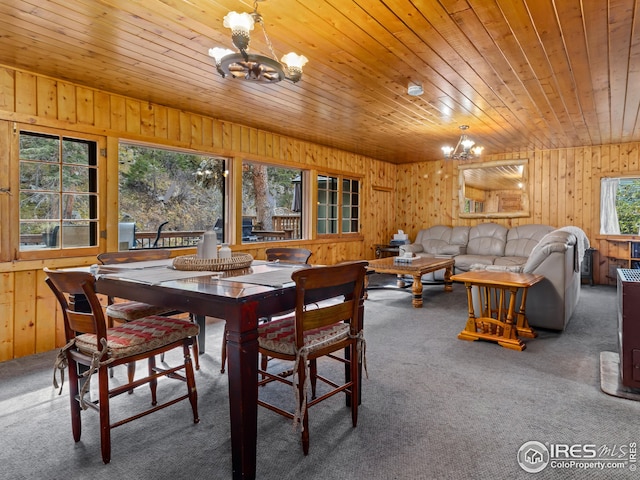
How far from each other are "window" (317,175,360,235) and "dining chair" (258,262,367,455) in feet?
14.8

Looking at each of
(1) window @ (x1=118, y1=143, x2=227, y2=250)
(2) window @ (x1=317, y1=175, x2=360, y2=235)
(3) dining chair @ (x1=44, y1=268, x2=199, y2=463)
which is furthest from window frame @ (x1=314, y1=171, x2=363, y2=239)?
(3) dining chair @ (x1=44, y1=268, x2=199, y2=463)

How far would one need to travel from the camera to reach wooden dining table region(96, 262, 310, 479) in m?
1.54

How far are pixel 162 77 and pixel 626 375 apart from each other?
13.4ft

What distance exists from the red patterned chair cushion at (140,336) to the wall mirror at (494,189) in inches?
264

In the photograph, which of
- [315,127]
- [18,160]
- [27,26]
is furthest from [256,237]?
[27,26]

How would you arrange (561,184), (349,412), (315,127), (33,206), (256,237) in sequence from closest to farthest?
(349,412) → (33,206) → (315,127) → (561,184) → (256,237)

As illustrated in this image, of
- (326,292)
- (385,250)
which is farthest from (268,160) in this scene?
(326,292)

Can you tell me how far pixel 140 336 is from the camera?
6.35ft

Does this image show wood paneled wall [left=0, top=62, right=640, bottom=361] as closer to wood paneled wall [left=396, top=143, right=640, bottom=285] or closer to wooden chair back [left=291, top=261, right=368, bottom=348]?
wood paneled wall [left=396, top=143, right=640, bottom=285]

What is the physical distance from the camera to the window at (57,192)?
3.26 meters

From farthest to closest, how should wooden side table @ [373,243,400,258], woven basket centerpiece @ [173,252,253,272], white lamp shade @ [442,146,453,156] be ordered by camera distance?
wooden side table @ [373,243,400,258]
white lamp shade @ [442,146,453,156]
woven basket centerpiece @ [173,252,253,272]

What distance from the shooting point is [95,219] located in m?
3.67

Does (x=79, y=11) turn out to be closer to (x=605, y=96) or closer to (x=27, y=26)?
(x=27, y=26)

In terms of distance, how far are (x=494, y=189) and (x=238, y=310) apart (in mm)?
7094
